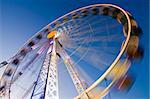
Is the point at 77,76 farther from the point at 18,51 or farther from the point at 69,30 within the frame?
the point at 18,51

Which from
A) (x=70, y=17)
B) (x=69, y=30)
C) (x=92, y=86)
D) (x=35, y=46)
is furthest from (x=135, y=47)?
(x=35, y=46)

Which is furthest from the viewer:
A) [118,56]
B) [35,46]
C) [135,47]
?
[35,46]

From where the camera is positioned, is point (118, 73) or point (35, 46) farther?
point (35, 46)

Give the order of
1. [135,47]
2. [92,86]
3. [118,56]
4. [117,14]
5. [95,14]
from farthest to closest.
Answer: [95,14] → [117,14] → [135,47] → [118,56] → [92,86]

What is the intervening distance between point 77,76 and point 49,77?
177 centimetres

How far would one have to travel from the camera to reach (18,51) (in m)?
18.8

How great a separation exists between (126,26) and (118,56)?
2.89 metres

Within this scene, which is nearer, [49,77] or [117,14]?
[49,77]

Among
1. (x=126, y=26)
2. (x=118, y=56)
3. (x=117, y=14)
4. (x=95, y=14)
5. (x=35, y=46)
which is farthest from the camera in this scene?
(x=35, y=46)

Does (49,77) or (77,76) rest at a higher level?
(49,77)

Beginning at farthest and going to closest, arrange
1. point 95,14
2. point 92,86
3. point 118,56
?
point 95,14 → point 118,56 → point 92,86

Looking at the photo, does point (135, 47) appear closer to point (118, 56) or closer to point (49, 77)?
point (118, 56)

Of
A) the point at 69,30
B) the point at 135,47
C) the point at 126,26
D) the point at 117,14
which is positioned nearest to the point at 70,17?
the point at 69,30

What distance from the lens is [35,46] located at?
60.7 ft
